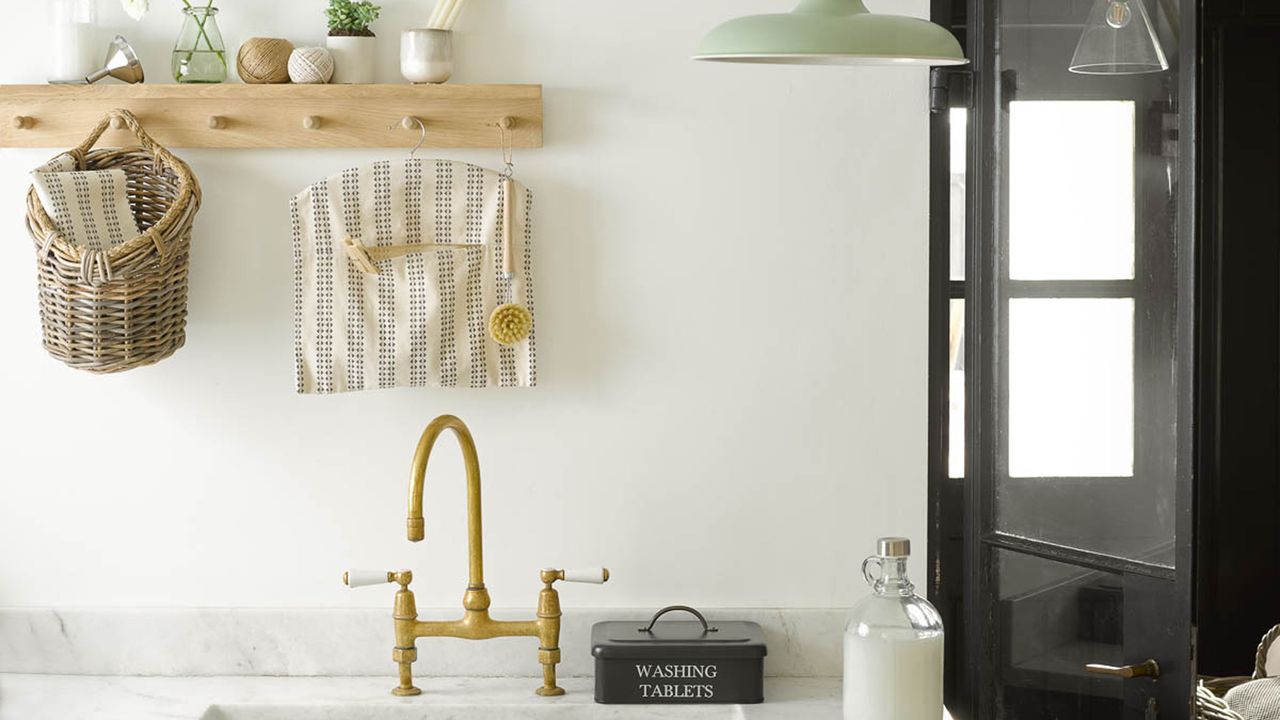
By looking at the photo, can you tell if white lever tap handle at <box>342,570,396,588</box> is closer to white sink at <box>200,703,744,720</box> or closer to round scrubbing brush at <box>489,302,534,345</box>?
white sink at <box>200,703,744,720</box>

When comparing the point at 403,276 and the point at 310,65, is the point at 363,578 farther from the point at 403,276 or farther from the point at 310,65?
the point at 310,65

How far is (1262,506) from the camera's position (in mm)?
2670

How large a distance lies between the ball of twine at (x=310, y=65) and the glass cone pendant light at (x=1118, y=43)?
1.15m

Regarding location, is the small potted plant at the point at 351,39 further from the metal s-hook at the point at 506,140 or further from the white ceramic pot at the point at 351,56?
the metal s-hook at the point at 506,140

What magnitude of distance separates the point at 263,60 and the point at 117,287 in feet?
1.40

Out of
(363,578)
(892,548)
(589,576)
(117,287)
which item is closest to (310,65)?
(117,287)

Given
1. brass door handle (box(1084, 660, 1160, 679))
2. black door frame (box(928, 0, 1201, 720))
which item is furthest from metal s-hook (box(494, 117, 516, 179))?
brass door handle (box(1084, 660, 1160, 679))

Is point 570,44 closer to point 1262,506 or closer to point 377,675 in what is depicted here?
point 377,675

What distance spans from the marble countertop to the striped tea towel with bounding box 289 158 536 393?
487 mm

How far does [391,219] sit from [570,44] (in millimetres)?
409

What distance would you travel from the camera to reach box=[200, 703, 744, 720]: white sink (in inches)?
76.5

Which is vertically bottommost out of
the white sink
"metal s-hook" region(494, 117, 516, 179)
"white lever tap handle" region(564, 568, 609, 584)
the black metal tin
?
the white sink

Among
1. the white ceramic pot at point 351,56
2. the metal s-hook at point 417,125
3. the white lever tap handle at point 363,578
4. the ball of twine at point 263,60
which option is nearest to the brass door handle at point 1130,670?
the white lever tap handle at point 363,578

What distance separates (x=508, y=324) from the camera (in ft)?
6.61
